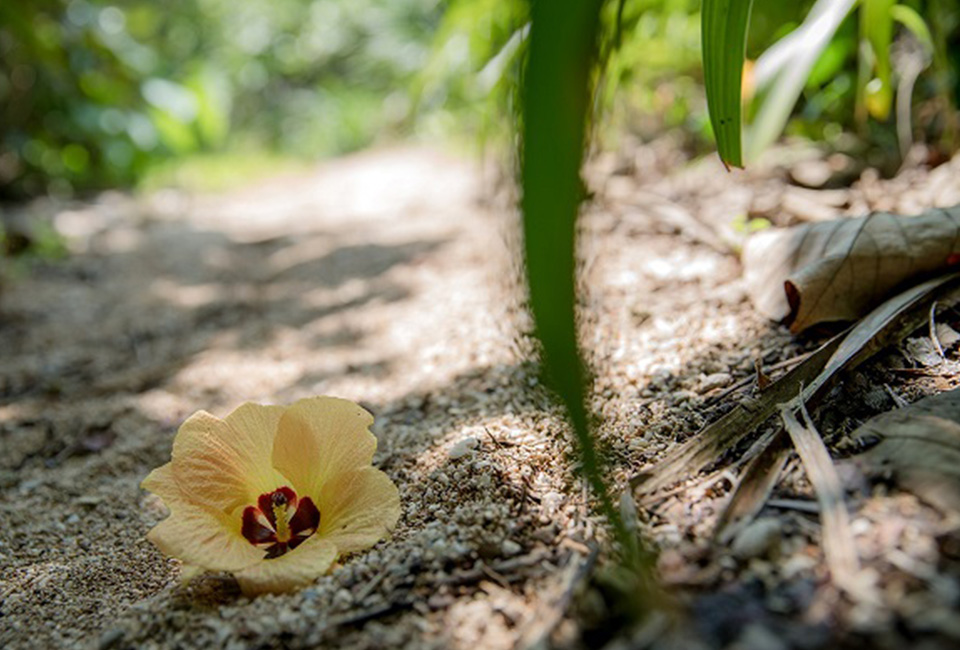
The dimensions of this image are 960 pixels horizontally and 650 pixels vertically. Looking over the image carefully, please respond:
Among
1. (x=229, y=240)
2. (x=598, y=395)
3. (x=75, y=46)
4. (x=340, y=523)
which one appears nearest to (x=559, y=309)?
(x=340, y=523)

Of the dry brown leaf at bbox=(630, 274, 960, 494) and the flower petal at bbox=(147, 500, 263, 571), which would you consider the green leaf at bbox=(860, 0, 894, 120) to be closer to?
the dry brown leaf at bbox=(630, 274, 960, 494)

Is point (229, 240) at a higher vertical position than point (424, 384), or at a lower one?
higher

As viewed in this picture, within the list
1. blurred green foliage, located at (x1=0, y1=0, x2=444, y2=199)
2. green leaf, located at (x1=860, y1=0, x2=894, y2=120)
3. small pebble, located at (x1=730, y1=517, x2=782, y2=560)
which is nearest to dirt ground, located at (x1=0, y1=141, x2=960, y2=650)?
small pebble, located at (x1=730, y1=517, x2=782, y2=560)

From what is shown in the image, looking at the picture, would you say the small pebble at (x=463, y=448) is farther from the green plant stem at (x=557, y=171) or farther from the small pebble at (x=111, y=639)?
the green plant stem at (x=557, y=171)

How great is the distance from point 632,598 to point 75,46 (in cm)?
411

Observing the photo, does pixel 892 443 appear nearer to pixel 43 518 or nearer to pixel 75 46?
pixel 43 518

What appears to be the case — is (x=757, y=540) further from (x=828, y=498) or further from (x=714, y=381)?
(x=714, y=381)

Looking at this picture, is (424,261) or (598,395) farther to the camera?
(424,261)

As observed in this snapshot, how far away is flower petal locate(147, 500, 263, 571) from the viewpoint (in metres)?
0.85

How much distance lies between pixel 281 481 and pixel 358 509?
0.40 feet

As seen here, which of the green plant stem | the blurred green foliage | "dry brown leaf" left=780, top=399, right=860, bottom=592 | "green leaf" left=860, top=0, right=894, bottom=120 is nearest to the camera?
the green plant stem

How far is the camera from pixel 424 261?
2389mm

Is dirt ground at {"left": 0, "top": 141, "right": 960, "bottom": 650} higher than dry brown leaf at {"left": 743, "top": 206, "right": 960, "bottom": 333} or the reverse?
the reverse

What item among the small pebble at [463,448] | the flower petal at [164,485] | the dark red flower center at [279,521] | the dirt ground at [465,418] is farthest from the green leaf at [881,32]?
the flower petal at [164,485]
